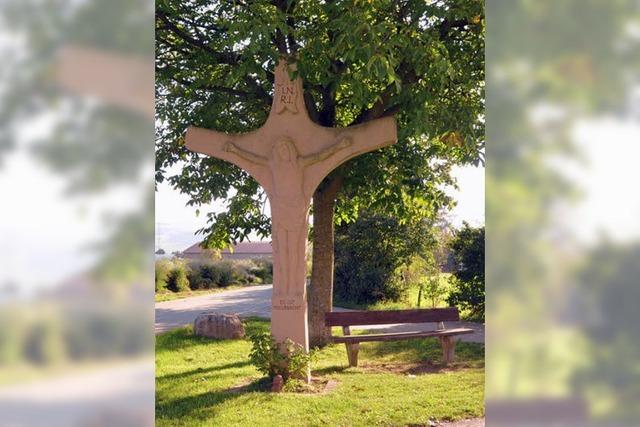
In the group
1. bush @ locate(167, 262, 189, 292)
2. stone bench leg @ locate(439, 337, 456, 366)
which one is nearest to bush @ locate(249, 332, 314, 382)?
stone bench leg @ locate(439, 337, 456, 366)

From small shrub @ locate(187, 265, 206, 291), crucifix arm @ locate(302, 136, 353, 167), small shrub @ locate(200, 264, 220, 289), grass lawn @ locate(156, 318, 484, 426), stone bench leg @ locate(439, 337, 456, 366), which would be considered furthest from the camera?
small shrub @ locate(200, 264, 220, 289)

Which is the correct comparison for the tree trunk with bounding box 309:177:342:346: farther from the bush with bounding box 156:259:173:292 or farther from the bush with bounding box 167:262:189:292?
the bush with bounding box 167:262:189:292

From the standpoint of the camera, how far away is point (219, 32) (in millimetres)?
9172

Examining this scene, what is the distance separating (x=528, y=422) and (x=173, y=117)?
8947mm

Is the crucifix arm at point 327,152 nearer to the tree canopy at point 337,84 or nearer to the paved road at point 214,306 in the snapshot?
the tree canopy at point 337,84

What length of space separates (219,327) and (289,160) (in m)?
4.77

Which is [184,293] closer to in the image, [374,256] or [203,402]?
[374,256]

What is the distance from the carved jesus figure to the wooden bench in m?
1.59

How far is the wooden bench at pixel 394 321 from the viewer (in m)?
8.84

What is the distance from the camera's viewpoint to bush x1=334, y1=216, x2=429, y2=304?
15469 millimetres

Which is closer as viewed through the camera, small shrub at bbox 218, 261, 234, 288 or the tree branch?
the tree branch

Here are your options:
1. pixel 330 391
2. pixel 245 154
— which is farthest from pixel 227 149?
pixel 330 391

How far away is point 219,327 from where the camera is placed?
11352 mm

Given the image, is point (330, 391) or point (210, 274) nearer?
point (330, 391)
